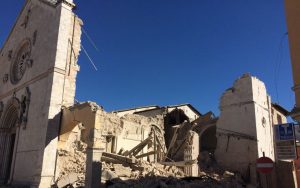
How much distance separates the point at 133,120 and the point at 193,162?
296 inches

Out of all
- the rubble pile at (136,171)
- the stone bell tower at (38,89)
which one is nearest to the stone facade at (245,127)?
the rubble pile at (136,171)

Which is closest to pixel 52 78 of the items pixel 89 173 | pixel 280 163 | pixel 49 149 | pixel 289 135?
pixel 49 149

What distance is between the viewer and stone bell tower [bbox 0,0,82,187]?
1380 centimetres

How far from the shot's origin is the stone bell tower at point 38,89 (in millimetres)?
13797

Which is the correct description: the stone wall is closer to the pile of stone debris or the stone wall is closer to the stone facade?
the stone facade

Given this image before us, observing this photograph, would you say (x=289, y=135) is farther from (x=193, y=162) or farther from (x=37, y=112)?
(x=37, y=112)

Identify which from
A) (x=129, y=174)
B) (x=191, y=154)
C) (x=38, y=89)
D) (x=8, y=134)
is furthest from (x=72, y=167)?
(x=8, y=134)

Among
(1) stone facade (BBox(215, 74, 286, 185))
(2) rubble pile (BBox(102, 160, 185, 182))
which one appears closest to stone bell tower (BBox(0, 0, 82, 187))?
(2) rubble pile (BBox(102, 160, 185, 182))

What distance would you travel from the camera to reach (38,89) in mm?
15281

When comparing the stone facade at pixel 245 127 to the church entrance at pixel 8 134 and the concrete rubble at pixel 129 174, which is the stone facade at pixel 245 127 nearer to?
the concrete rubble at pixel 129 174

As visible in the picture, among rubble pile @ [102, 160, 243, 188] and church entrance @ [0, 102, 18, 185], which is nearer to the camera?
rubble pile @ [102, 160, 243, 188]

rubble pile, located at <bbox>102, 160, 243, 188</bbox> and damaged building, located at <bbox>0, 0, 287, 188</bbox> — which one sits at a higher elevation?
damaged building, located at <bbox>0, 0, 287, 188</bbox>

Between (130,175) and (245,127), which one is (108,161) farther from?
(245,127)

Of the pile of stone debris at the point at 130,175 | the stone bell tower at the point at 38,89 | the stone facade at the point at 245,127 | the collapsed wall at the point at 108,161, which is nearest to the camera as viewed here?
the collapsed wall at the point at 108,161
